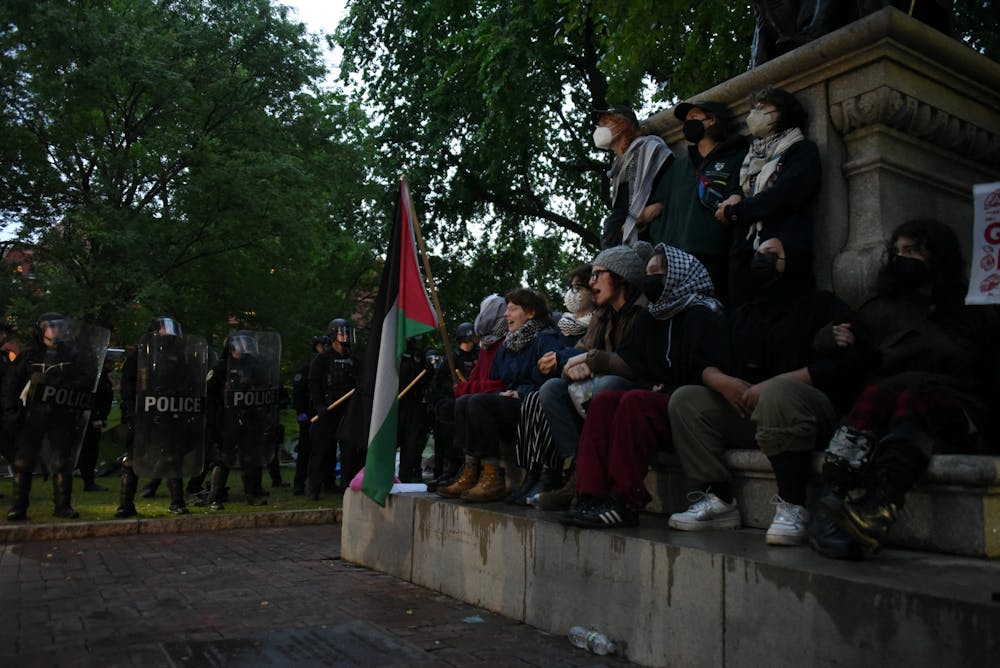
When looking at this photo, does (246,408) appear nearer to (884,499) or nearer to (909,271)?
(909,271)

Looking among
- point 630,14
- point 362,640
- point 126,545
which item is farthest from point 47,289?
point 362,640

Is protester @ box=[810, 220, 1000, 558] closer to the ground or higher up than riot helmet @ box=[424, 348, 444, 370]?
closer to the ground

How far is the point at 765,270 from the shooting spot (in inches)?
169

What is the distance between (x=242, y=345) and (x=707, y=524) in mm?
7653

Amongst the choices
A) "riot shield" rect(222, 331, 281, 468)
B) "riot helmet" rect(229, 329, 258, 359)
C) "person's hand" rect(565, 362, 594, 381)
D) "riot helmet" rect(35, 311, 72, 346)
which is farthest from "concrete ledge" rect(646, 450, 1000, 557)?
"riot helmet" rect(35, 311, 72, 346)

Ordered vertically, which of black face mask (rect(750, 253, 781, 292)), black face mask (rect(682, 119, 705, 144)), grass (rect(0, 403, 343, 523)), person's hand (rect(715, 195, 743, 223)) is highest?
black face mask (rect(682, 119, 705, 144))

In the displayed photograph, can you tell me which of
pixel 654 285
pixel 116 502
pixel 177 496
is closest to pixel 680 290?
pixel 654 285

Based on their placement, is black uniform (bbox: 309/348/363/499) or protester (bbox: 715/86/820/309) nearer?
protester (bbox: 715/86/820/309)

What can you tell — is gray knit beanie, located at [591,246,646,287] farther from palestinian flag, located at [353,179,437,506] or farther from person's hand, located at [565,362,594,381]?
palestinian flag, located at [353,179,437,506]

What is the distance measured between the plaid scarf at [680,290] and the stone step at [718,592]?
1120mm

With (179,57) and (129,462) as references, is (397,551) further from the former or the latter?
(179,57)

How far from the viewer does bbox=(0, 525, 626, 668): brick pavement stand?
13.3ft

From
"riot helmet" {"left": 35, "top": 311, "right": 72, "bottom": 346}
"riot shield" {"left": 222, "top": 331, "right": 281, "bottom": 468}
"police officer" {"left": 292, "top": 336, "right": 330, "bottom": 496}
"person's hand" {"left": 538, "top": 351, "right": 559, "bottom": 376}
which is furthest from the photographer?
"police officer" {"left": 292, "top": 336, "right": 330, "bottom": 496}

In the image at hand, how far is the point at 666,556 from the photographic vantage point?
3.73 meters
